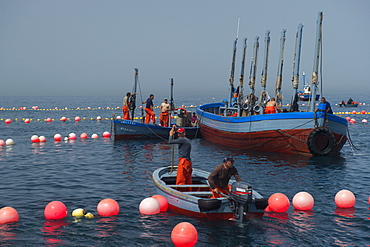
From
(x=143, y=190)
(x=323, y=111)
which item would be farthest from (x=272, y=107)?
(x=143, y=190)

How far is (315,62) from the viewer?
23.6 metres

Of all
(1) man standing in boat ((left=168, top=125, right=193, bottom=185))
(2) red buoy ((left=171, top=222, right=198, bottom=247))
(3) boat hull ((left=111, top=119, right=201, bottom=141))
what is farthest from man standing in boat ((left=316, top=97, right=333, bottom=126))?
(2) red buoy ((left=171, top=222, right=198, bottom=247))

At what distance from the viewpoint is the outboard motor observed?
11.2 metres

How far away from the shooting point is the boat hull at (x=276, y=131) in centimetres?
2277

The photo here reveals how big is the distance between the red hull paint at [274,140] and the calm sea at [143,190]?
0.53 metres

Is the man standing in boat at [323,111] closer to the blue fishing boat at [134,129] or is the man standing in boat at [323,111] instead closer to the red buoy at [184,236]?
the blue fishing boat at [134,129]

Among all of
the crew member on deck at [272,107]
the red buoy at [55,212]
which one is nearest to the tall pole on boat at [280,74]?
the crew member on deck at [272,107]

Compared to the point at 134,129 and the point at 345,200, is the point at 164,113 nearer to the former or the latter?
the point at 134,129

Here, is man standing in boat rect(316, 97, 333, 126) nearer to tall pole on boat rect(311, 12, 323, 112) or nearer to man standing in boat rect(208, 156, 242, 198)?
tall pole on boat rect(311, 12, 323, 112)

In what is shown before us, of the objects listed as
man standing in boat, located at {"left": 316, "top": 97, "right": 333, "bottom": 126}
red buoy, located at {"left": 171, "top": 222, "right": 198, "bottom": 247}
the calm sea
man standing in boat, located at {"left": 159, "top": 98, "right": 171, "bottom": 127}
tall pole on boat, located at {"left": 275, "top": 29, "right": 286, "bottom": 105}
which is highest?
tall pole on boat, located at {"left": 275, "top": 29, "right": 286, "bottom": 105}

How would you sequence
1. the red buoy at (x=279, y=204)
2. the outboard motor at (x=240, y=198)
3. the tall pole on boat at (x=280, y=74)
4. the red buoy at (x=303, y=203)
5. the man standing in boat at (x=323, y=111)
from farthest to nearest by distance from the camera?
the tall pole on boat at (x=280, y=74), the man standing in boat at (x=323, y=111), the red buoy at (x=303, y=203), the red buoy at (x=279, y=204), the outboard motor at (x=240, y=198)

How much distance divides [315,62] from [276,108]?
352 centimetres

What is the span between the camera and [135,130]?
30344 mm

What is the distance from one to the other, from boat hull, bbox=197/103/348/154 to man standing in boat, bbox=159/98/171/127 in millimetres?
4576
